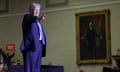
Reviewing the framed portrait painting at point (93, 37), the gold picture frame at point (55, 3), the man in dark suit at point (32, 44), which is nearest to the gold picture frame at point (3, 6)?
the gold picture frame at point (55, 3)

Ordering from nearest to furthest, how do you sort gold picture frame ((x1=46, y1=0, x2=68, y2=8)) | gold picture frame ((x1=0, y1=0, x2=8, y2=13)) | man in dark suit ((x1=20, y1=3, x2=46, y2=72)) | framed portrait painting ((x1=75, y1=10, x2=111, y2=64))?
1. man in dark suit ((x1=20, y1=3, x2=46, y2=72))
2. framed portrait painting ((x1=75, y1=10, x2=111, y2=64))
3. gold picture frame ((x1=46, y1=0, x2=68, y2=8))
4. gold picture frame ((x1=0, y1=0, x2=8, y2=13))

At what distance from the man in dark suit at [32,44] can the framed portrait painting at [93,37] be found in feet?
10.2

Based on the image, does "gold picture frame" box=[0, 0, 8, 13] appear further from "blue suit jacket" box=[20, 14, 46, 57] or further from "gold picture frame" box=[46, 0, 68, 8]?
"blue suit jacket" box=[20, 14, 46, 57]

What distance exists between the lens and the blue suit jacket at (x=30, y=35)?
311 cm

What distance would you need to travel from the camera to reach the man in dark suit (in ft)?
10.2

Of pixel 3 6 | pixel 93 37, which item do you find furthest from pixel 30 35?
pixel 3 6

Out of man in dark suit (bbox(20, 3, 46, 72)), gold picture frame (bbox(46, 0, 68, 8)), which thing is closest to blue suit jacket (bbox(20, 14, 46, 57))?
man in dark suit (bbox(20, 3, 46, 72))

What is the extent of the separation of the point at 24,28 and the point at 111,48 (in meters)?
3.23

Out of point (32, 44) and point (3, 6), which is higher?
point (3, 6)

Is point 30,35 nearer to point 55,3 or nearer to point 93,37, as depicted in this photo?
point 93,37

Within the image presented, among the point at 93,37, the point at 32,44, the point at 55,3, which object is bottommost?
the point at 32,44

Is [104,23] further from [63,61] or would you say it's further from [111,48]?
[63,61]

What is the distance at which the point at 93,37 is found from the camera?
6293 millimetres

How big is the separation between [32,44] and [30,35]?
11 centimetres
